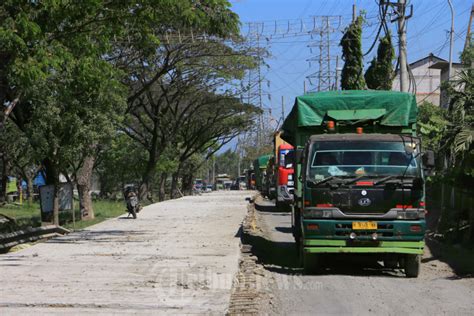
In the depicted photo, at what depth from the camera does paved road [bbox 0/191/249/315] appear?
786 cm

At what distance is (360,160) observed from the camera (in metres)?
11.2

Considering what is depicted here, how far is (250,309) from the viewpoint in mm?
7762

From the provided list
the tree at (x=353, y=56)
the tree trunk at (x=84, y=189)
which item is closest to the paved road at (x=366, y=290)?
the tree trunk at (x=84, y=189)

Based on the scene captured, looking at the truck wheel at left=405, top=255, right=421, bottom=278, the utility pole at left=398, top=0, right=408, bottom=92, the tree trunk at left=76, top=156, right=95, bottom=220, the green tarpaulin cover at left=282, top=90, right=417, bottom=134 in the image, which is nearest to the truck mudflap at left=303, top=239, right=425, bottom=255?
the truck wheel at left=405, top=255, right=421, bottom=278

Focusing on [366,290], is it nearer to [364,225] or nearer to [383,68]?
[364,225]

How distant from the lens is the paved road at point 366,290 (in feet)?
27.9

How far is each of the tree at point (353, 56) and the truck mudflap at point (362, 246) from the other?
18.0 m

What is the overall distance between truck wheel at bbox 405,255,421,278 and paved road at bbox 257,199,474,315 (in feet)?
0.47

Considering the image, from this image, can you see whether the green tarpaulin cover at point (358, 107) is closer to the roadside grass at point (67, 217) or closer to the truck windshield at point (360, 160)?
Answer: the truck windshield at point (360, 160)

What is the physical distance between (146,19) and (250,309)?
8144 mm

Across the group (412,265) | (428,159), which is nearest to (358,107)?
(428,159)

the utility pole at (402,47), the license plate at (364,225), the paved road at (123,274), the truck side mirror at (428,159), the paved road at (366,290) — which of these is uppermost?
the utility pole at (402,47)

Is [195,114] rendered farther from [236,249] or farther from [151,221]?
[236,249]

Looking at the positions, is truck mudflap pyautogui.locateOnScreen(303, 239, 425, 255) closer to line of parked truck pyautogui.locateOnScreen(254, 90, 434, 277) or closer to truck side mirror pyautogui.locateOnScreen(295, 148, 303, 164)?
line of parked truck pyautogui.locateOnScreen(254, 90, 434, 277)
